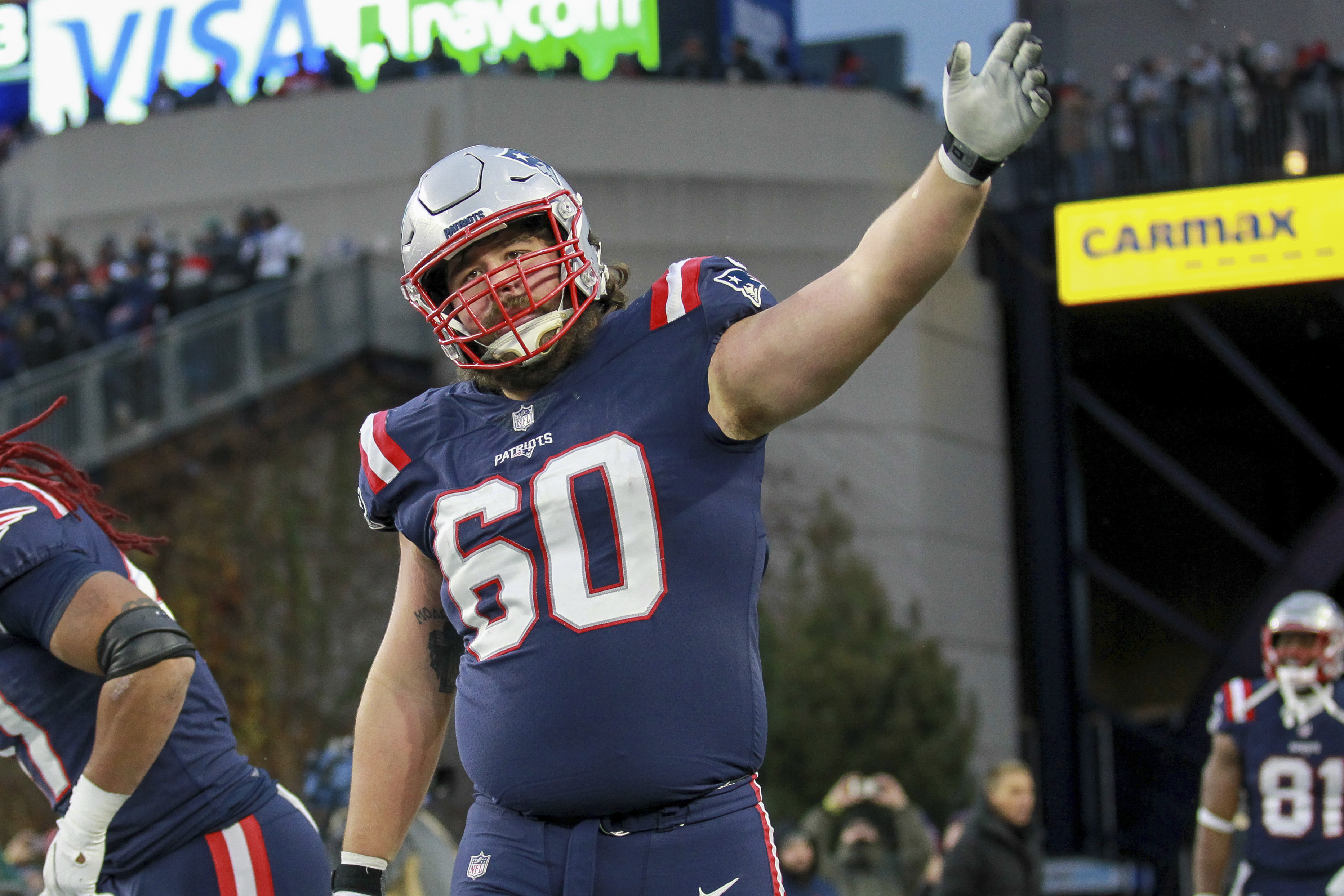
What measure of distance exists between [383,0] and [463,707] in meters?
21.8

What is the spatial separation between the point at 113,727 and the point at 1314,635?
4488 millimetres

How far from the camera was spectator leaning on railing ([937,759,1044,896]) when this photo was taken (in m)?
7.60

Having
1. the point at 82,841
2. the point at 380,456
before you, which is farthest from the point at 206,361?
the point at 380,456

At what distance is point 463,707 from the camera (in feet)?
9.87

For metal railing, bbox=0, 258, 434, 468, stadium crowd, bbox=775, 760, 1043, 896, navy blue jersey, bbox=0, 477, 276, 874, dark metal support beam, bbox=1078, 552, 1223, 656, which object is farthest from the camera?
dark metal support beam, bbox=1078, 552, 1223, 656

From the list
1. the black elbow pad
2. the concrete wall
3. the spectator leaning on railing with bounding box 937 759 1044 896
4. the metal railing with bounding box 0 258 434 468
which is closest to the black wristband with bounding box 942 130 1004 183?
the black elbow pad

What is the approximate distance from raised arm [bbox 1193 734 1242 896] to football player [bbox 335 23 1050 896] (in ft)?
13.0

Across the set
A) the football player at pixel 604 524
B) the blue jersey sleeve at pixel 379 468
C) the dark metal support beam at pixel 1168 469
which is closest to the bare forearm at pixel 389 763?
the football player at pixel 604 524

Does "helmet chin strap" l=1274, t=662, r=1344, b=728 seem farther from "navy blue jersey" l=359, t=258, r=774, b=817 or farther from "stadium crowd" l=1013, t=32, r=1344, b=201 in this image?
"stadium crowd" l=1013, t=32, r=1344, b=201

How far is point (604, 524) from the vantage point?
2.81 meters

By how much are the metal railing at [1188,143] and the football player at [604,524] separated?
52.5 ft

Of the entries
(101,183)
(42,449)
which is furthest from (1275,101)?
(42,449)

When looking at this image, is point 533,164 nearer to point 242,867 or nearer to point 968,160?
point 968,160

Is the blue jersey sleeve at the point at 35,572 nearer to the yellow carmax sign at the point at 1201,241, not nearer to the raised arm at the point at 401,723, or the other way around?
the raised arm at the point at 401,723
